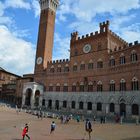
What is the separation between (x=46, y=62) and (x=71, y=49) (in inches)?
390

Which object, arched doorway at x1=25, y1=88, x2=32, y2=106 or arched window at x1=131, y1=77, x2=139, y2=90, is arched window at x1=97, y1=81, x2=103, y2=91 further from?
arched doorway at x1=25, y1=88, x2=32, y2=106

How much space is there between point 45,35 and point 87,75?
20.1 meters

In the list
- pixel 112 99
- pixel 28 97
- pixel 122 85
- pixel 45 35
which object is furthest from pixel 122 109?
pixel 45 35

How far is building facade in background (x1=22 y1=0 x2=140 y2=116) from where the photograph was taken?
3662 cm

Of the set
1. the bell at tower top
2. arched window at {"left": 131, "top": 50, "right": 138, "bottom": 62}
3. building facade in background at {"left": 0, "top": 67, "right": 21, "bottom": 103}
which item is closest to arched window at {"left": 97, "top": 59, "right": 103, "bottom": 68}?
arched window at {"left": 131, "top": 50, "right": 138, "bottom": 62}

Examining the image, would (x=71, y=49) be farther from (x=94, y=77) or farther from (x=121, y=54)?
(x=121, y=54)

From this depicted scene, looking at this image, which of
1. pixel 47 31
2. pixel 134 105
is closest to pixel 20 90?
pixel 47 31

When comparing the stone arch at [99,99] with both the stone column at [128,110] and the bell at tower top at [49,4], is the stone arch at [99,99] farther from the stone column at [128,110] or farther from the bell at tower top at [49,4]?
the bell at tower top at [49,4]

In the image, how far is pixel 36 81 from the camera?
56.9m

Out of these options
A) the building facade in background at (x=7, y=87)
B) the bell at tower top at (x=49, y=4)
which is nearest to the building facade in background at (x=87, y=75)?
the bell at tower top at (x=49, y=4)

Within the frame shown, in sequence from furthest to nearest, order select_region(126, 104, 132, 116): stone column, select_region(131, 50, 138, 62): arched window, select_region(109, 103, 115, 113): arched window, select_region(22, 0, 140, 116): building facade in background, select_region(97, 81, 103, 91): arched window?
select_region(97, 81, 103, 91): arched window, select_region(109, 103, 115, 113): arched window, select_region(22, 0, 140, 116): building facade in background, select_region(131, 50, 138, 62): arched window, select_region(126, 104, 132, 116): stone column

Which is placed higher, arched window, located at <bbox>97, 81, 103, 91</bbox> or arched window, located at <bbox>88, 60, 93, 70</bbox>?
arched window, located at <bbox>88, 60, 93, 70</bbox>


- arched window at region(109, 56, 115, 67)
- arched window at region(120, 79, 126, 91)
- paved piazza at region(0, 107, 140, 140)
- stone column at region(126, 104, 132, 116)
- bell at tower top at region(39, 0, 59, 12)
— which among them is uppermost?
bell at tower top at region(39, 0, 59, 12)

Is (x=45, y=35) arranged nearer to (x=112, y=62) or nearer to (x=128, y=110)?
(x=112, y=62)
